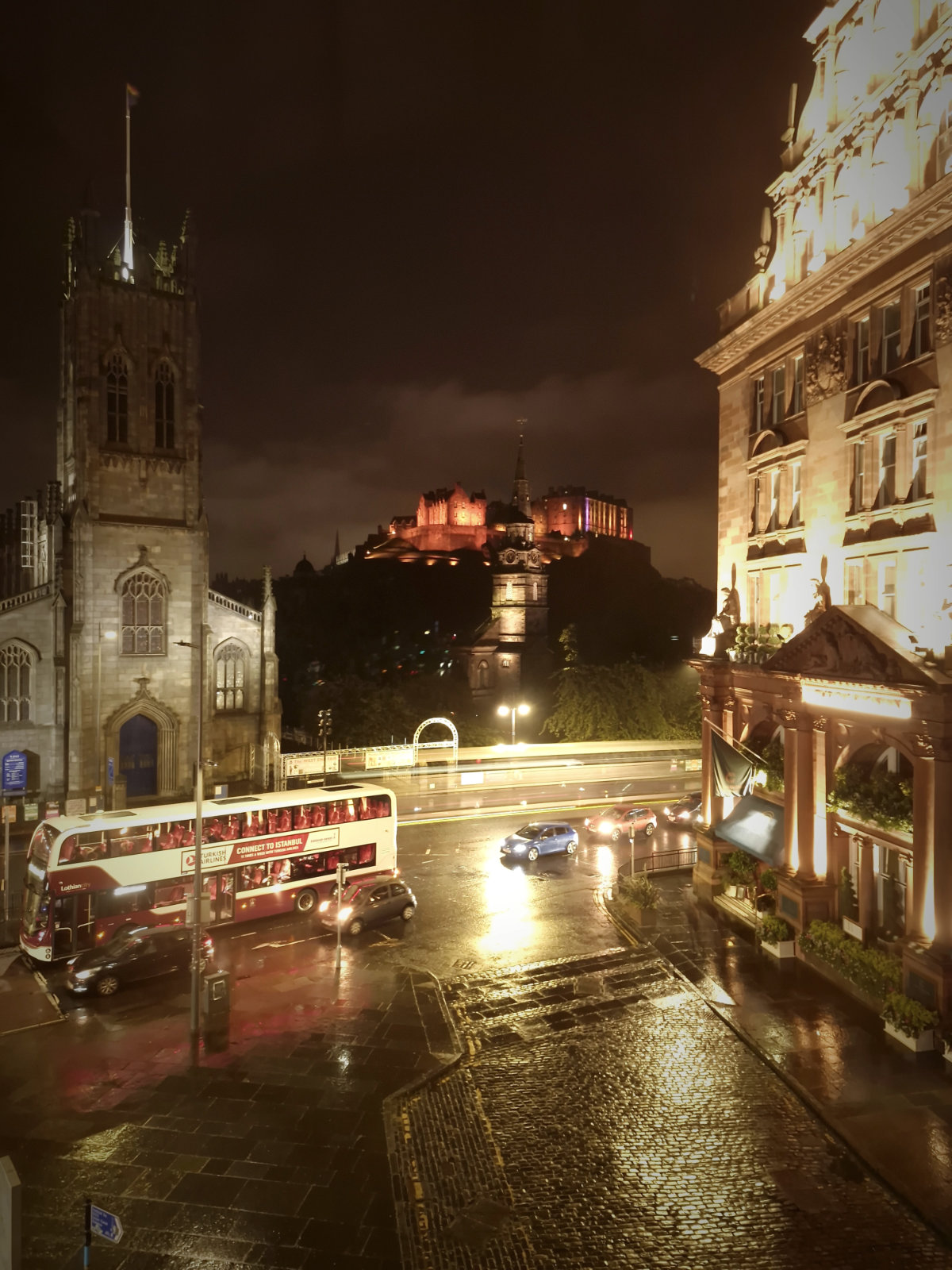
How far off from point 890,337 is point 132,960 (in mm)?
22141

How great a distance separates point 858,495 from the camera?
20.5m

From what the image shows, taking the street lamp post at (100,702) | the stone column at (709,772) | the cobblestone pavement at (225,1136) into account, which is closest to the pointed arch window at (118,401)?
the street lamp post at (100,702)

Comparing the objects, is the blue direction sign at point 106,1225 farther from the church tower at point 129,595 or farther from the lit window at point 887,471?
the church tower at point 129,595

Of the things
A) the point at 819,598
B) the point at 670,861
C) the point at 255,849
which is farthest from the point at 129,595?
the point at 819,598

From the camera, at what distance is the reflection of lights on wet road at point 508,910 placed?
22.5 meters

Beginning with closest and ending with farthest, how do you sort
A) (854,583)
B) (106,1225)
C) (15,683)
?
1. (106,1225)
2. (854,583)
3. (15,683)

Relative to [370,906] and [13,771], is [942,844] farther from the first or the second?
[13,771]

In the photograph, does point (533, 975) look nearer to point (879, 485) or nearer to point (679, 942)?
point (679, 942)

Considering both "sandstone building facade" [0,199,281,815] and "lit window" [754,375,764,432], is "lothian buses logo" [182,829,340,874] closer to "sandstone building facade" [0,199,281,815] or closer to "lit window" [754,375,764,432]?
"sandstone building facade" [0,199,281,815]

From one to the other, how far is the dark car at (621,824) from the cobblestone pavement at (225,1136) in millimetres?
17075

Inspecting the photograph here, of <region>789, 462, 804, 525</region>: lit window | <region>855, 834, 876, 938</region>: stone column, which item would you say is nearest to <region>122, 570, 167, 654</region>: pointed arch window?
<region>789, 462, 804, 525</region>: lit window

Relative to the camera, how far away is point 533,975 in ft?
66.3

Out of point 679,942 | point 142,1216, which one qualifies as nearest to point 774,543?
point 679,942

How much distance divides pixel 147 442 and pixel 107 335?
16.6ft
